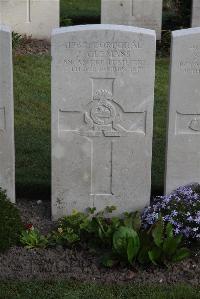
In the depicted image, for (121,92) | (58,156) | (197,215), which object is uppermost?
(121,92)

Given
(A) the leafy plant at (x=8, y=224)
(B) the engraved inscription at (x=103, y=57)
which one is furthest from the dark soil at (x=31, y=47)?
(A) the leafy plant at (x=8, y=224)

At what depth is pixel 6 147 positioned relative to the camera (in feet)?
20.9

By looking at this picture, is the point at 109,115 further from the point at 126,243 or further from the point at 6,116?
the point at 126,243

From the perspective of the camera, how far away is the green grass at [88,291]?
524 centimetres

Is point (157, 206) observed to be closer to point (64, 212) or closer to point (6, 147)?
point (64, 212)

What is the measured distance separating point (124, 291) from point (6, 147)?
1.83 metres

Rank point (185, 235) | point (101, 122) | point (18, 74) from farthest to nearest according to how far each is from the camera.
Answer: point (18, 74) → point (101, 122) → point (185, 235)

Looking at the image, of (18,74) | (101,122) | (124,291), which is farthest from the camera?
(18,74)

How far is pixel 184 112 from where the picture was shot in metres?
6.28

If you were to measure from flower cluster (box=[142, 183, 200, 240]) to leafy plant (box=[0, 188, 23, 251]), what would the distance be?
1101 mm

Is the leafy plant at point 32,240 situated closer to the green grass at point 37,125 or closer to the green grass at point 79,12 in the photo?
the green grass at point 37,125

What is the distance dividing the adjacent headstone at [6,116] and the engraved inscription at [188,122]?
1488mm

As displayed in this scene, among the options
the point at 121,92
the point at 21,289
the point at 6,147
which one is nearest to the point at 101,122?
the point at 121,92

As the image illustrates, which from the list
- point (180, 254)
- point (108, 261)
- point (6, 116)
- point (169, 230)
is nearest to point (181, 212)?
point (169, 230)
